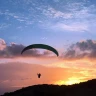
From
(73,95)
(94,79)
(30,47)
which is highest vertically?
(30,47)

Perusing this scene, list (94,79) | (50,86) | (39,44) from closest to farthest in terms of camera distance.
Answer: (39,44) → (94,79) → (50,86)

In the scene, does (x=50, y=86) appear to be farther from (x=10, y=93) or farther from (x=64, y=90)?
(x=10, y=93)

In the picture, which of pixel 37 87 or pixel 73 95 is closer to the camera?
pixel 73 95

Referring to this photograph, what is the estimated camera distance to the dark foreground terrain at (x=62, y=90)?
1320 inches

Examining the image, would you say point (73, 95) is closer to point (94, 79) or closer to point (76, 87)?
point (76, 87)

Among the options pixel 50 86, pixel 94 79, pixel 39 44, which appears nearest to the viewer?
pixel 39 44

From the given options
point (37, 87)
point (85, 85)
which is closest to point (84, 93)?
point (85, 85)

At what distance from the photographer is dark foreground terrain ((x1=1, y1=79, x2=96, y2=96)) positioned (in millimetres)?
33531

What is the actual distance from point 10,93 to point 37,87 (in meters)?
5.67

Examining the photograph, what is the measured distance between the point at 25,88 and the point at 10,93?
313 centimetres

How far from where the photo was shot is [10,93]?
131 feet

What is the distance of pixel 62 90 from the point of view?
35.1 meters

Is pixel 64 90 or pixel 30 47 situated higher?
pixel 30 47

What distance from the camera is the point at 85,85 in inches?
1350
